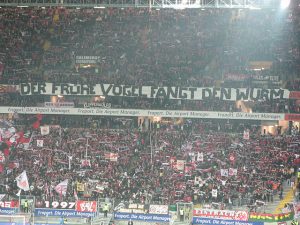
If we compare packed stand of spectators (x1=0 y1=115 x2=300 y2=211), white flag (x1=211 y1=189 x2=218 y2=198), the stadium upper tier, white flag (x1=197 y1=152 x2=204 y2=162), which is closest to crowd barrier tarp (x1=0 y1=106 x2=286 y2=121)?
packed stand of spectators (x1=0 y1=115 x2=300 y2=211)

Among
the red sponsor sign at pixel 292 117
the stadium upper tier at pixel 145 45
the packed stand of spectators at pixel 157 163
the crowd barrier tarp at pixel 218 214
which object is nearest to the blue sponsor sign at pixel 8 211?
the packed stand of spectators at pixel 157 163

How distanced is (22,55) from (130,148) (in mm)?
12094

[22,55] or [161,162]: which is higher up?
[22,55]

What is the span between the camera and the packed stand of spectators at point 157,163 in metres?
31.4

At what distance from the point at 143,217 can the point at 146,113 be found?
9301 mm

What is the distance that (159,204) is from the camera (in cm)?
2983

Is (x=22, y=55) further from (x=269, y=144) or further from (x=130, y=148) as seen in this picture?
(x=269, y=144)

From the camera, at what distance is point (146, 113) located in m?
37.4

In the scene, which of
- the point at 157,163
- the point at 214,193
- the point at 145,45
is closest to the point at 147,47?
the point at 145,45

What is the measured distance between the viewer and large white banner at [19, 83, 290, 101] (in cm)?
3678

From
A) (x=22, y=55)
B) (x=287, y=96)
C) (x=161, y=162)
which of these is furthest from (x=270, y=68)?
(x=22, y=55)

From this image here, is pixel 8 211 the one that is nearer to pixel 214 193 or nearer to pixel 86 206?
pixel 86 206

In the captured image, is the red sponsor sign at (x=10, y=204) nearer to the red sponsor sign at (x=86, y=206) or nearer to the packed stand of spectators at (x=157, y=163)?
the packed stand of spectators at (x=157, y=163)

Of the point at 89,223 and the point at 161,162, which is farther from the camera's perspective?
the point at 161,162
